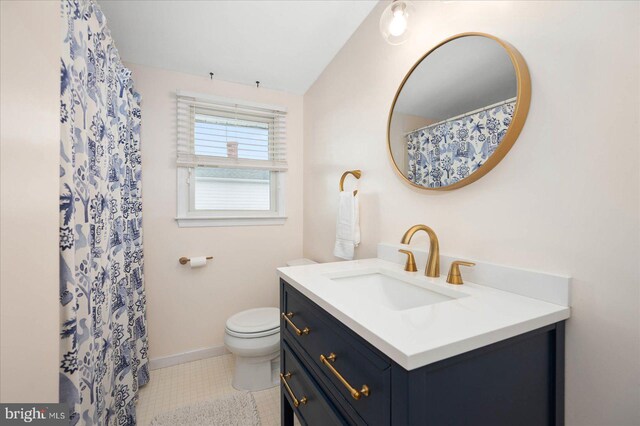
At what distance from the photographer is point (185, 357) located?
2.03 meters

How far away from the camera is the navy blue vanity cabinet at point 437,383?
0.51m

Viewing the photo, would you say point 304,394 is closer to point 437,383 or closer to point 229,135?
point 437,383

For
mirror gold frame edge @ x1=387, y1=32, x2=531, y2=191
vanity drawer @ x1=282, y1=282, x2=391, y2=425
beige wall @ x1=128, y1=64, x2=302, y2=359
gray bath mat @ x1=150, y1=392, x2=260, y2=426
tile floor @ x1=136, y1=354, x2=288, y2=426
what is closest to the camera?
vanity drawer @ x1=282, y1=282, x2=391, y2=425

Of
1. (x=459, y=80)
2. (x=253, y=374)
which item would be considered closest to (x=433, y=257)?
(x=459, y=80)

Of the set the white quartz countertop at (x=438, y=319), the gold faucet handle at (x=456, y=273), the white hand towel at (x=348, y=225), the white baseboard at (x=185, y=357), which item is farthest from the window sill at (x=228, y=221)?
the gold faucet handle at (x=456, y=273)

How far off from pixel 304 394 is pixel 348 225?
2.83ft

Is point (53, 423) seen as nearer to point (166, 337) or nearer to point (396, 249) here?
point (396, 249)

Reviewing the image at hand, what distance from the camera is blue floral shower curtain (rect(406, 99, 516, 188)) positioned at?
33.7 inches

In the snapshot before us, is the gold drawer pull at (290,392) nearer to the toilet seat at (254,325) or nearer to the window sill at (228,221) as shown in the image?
the toilet seat at (254,325)

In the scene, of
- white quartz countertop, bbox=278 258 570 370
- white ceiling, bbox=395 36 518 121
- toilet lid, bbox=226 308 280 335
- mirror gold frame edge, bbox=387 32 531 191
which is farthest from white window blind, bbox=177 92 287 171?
mirror gold frame edge, bbox=387 32 531 191

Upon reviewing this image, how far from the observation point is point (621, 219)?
62 cm

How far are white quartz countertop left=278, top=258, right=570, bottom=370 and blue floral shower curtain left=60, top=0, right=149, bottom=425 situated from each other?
0.72 m

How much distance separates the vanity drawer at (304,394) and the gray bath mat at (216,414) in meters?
0.52

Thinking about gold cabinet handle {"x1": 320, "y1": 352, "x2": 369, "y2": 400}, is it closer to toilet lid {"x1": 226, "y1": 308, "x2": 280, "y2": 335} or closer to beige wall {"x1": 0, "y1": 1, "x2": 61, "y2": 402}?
beige wall {"x1": 0, "y1": 1, "x2": 61, "y2": 402}
